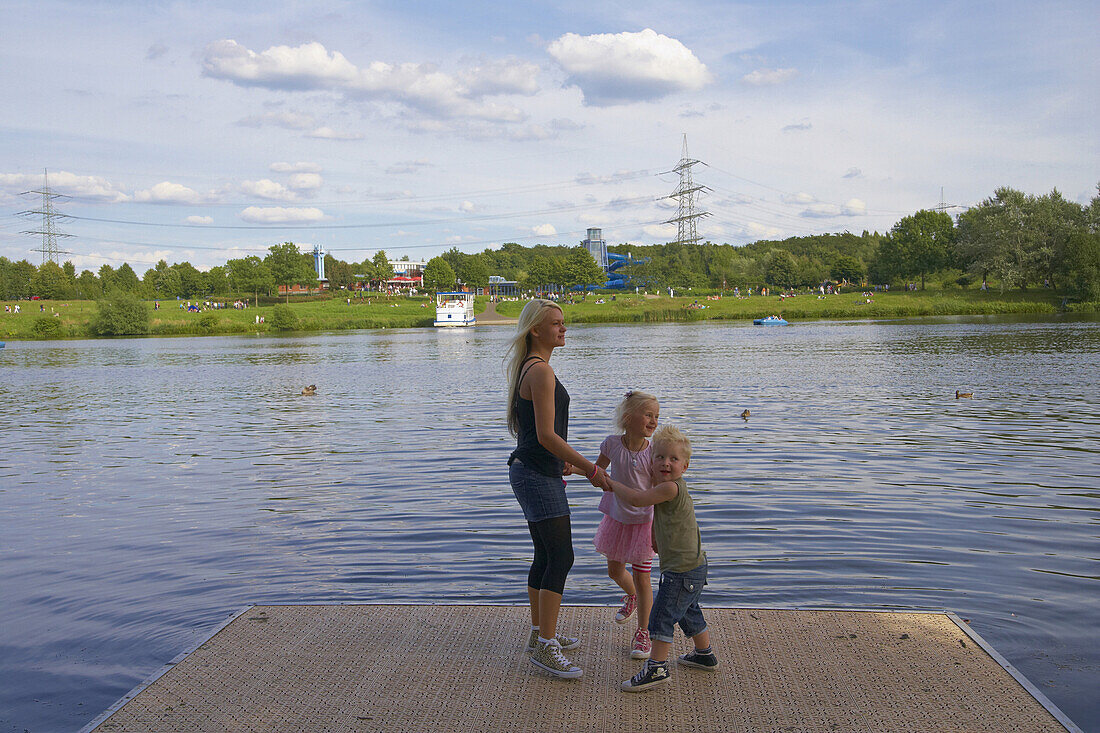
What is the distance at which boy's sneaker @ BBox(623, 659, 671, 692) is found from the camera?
15.8 feet

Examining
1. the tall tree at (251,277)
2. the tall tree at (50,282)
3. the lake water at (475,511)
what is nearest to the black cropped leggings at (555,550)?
the lake water at (475,511)

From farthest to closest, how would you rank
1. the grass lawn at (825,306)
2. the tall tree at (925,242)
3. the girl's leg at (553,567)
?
the tall tree at (925,242), the grass lawn at (825,306), the girl's leg at (553,567)

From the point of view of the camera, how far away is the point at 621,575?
577 centimetres

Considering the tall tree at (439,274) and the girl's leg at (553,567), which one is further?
the tall tree at (439,274)

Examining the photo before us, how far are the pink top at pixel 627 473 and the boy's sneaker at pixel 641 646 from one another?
2.33 feet

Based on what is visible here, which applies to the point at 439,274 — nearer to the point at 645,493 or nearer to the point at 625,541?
the point at 625,541

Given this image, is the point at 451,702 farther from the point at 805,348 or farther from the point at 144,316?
the point at 144,316

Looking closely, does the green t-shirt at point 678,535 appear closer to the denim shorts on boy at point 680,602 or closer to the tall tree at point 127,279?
the denim shorts on boy at point 680,602

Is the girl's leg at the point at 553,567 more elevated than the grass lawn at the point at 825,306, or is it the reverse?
the grass lawn at the point at 825,306

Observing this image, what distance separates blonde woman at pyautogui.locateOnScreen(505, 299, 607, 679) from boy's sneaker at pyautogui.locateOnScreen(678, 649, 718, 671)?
67cm

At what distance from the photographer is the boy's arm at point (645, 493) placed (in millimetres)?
5098

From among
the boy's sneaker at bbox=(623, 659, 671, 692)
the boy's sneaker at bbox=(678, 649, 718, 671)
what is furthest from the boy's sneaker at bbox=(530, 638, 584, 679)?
the boy's sneaker at bbox=(678, 649, 718, 671)

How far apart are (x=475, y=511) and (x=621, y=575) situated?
19.1 feet

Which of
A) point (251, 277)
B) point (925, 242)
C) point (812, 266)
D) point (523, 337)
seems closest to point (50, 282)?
point (251, 277)
